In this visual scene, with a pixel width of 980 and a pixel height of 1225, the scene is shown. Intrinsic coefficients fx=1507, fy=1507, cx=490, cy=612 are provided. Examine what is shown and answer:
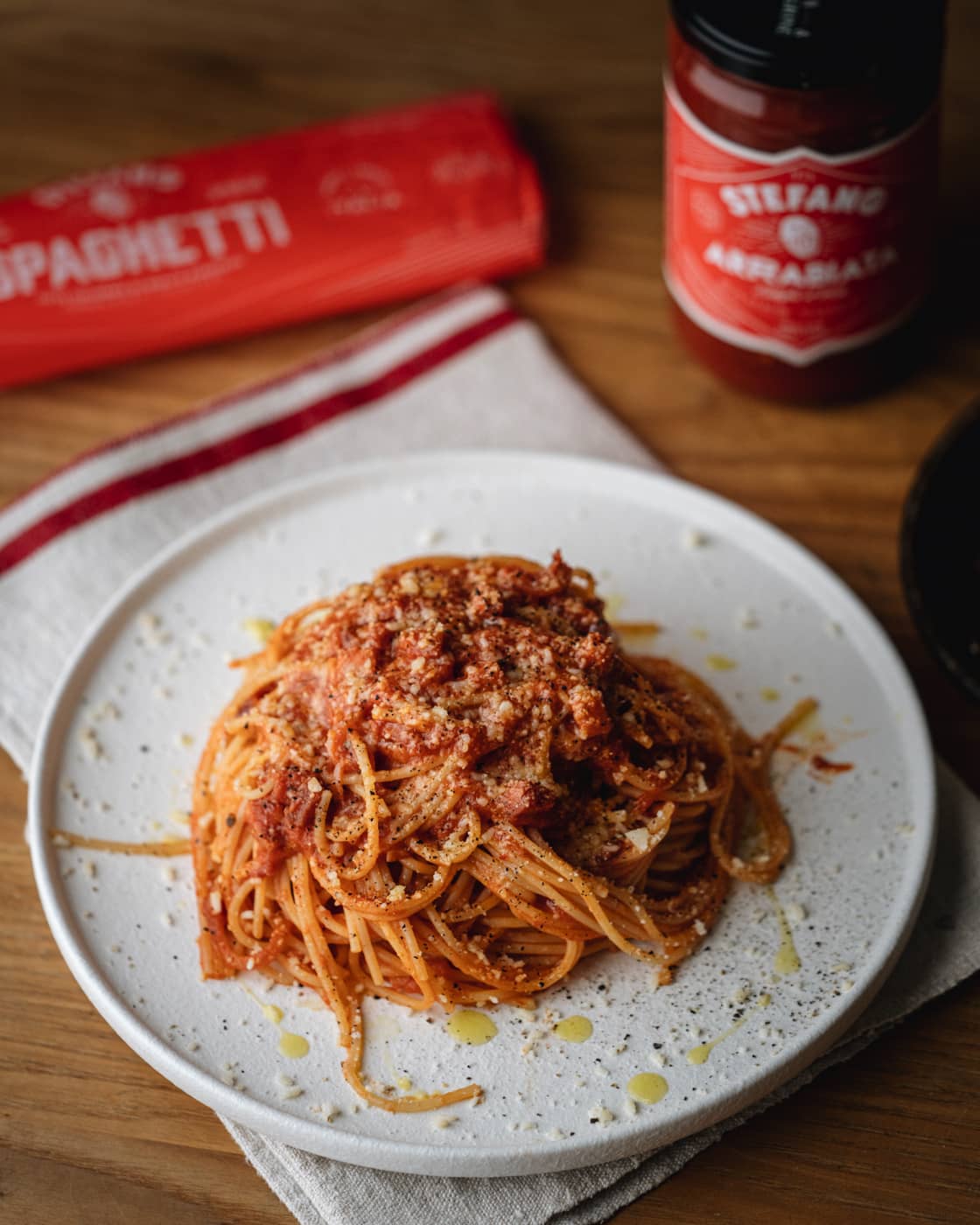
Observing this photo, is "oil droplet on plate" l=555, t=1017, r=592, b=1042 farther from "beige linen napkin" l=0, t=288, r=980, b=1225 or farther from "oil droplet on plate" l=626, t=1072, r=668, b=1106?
"beige linen napkin" l=0, t=288, r=980, b=1225

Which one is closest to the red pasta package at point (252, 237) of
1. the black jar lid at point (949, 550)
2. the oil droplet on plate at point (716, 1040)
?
the black jar lid at point (949, 550)

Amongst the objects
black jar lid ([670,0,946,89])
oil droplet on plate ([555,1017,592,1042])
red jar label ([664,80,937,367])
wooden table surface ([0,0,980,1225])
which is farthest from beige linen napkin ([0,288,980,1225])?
black jar lid ([670,0,946,89])

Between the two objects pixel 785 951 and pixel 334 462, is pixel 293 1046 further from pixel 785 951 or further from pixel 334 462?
pixel 334 462

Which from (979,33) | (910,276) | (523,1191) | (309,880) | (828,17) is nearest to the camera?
(523,1191)

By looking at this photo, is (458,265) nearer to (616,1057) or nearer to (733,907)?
(733,907)

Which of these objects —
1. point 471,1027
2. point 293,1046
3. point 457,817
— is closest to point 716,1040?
point 471,1027

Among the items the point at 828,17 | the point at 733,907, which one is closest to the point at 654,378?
the point at 828,17
